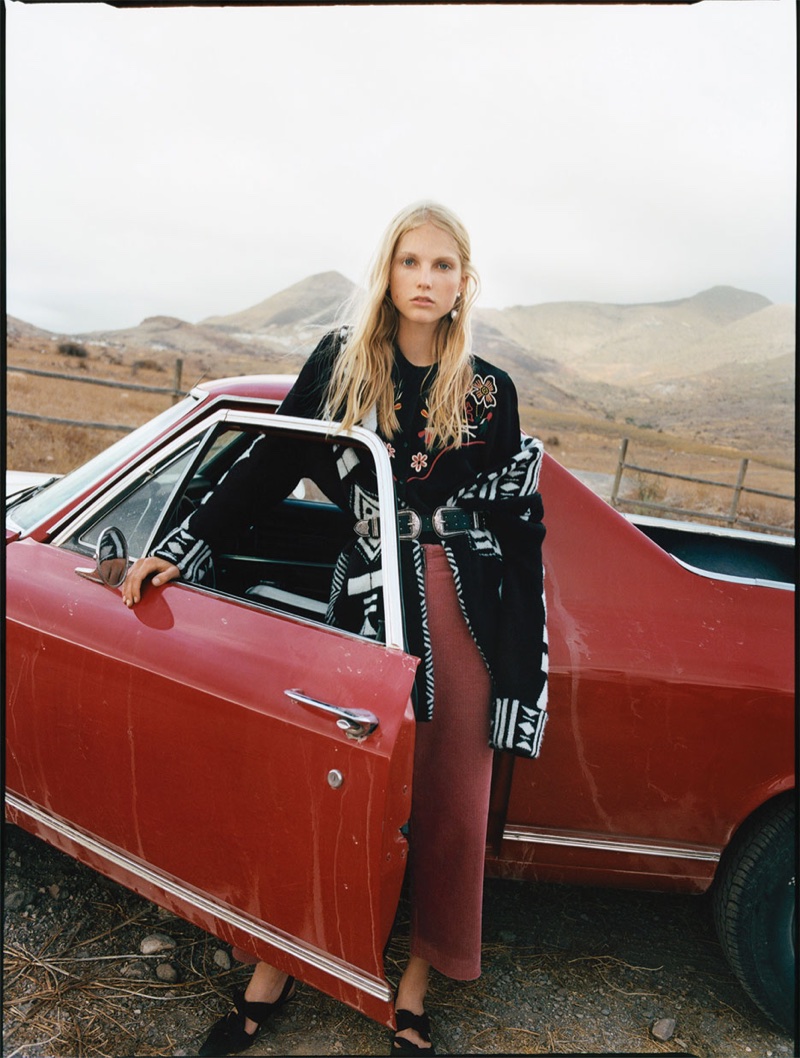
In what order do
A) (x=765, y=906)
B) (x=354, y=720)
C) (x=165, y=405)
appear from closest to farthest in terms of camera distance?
1. (x=354, y=720)
2. (x=765, y=906)
3. (x=165, y=405)

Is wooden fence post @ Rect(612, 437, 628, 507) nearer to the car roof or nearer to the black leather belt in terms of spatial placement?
the car roof

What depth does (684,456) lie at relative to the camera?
3450cm

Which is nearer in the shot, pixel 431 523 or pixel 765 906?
pixel 431 523

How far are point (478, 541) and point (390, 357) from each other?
48 cm

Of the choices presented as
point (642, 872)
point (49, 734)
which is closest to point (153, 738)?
point (49, 734)

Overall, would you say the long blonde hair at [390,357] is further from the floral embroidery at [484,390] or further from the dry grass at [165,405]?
the dry grass at [165,405]

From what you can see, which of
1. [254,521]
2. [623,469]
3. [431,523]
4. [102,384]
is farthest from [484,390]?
[623,469]

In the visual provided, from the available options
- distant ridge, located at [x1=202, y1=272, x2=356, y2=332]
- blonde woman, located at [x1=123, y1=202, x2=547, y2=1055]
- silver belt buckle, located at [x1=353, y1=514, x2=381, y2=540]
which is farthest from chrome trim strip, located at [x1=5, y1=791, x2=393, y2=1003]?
distant ridge, located at [x1=202, y1=272, x2=356, y2=332]

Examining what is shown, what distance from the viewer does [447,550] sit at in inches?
76.4

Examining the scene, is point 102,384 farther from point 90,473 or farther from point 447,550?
point 447,550

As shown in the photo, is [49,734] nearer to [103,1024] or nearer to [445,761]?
[103,1024]

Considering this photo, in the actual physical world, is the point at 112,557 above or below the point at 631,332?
below

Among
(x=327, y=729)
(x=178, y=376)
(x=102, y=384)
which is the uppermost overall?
(x=178, y=376)

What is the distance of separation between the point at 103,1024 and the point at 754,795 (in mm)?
1749
